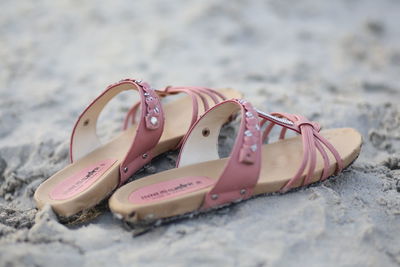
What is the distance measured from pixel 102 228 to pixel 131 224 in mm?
102

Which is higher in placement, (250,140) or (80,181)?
(250,140)

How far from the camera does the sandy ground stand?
147 cm

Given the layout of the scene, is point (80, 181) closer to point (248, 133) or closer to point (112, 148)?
point (112, 148)

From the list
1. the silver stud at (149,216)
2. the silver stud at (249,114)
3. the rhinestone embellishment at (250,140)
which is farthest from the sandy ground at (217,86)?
the silver stud at (249,114)

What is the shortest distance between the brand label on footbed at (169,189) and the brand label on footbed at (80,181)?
22cm

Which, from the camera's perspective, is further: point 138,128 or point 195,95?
point 195,95

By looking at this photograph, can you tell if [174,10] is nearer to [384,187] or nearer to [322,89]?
[322,89]

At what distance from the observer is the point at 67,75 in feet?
9.31

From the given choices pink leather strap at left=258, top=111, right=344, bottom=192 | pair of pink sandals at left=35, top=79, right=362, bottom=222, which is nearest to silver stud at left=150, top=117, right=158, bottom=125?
pair of pink sandals at left=35, top=79, right=362, bottom=222

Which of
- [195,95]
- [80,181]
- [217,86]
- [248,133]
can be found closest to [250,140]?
[248,133]

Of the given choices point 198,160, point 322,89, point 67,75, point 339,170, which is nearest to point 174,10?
point 67,75

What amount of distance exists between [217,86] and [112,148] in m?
0.90

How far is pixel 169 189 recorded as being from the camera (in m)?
1.66

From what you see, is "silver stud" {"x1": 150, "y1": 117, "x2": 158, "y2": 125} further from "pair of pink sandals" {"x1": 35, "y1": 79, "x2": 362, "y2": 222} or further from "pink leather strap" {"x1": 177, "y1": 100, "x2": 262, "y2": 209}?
"pink leather strap" {"x1": 177, "y1": 100, "x2": 262, "y2": 209}
